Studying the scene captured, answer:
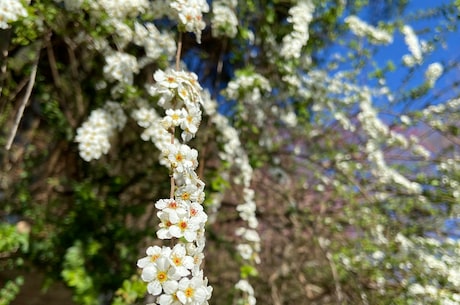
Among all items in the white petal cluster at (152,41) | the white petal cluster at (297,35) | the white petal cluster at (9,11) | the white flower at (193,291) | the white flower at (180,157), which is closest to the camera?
the white flower at (193,291)

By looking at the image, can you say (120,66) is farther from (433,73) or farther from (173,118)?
(433,73)

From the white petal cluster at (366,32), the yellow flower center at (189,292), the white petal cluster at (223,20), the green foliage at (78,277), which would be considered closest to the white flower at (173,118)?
the yellow flower center at (189,292)

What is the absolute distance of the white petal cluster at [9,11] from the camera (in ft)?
5.54

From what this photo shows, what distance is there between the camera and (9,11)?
5.60 ft

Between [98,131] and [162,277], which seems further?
[98,131]

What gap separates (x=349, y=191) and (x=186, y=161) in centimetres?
232

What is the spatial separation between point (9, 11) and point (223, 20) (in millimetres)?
1159

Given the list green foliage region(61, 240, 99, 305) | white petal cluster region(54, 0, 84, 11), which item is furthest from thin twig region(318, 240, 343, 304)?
white petal cluster region(54, 0, 84, 11)

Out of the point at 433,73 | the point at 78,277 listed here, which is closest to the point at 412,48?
the point at 433,73

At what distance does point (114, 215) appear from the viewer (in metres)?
3.00

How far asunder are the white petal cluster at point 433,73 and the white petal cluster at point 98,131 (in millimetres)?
2064

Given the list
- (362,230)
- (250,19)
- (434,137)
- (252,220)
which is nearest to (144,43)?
(250,19)

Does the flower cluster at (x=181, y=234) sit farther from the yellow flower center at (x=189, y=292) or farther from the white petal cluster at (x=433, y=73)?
the white petal cluster at (x=433, y=73)

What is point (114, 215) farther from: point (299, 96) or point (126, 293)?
point (299, 96)
